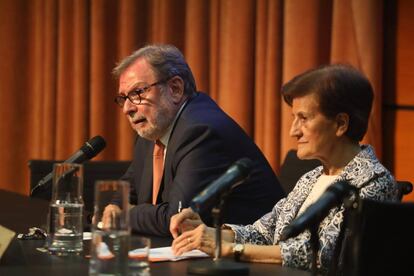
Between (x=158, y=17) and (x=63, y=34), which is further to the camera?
(x=63, y=34)

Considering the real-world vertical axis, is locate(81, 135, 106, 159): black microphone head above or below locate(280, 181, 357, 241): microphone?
above

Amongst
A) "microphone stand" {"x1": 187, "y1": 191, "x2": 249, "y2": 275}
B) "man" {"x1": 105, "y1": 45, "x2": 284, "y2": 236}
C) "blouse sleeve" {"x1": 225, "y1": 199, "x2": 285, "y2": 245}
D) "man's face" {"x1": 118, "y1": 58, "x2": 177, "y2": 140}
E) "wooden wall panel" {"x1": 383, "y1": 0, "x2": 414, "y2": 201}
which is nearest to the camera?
"microphone stand" {"x1": 187, "y1": 191, "x2": 249, "y2": 275}

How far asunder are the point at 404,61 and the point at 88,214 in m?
1.83

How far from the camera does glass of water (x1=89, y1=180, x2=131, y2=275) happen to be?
6.95 ft

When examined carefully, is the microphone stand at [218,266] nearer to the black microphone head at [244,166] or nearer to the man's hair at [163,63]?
the black microphone head at [244,166]

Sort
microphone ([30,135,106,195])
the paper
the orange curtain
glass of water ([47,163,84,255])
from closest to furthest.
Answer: the paper → glass of water ([47,163,84,255]) → microphone ([30,135,106,195]) → the orange curtain

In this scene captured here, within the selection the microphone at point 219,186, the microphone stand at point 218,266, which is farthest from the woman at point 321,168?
the microphone at point 219,186

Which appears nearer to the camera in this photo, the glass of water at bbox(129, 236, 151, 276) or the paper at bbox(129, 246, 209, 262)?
the glass of water at bbox(129, 236, 151, 276)

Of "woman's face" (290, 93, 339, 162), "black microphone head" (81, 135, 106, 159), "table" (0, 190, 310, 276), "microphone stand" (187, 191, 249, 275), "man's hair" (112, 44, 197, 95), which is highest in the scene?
"man's hair" (112, 44, 197, 95)

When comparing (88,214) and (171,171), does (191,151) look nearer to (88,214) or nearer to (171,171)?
(171,171)

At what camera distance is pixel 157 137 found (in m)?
3.85

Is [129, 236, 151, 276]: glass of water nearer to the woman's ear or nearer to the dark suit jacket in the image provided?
the woman's ear

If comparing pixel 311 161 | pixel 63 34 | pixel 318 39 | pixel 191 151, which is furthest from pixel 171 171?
pixel 63 34

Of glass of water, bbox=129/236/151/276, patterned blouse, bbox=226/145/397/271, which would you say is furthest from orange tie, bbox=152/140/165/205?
glass of water, bbox=129/236/151/276
